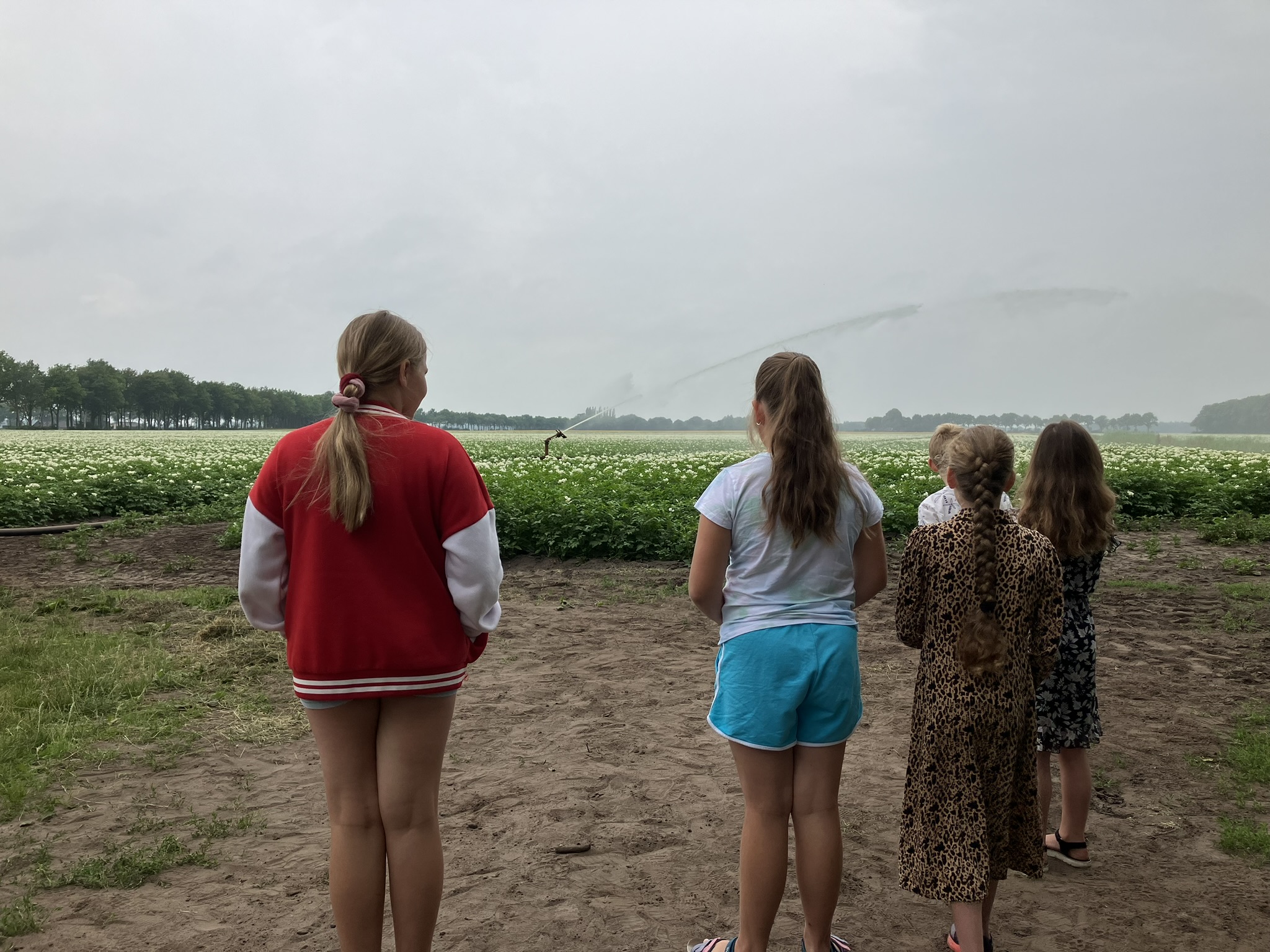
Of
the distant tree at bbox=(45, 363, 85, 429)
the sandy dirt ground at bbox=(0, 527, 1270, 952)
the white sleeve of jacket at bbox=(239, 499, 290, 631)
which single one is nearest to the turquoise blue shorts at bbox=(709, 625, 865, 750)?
the sandy dirt ground at bbox=(0, 527, 1270, 952)

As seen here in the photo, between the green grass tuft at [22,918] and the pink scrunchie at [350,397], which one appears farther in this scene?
the green grass tuft at [22,918]

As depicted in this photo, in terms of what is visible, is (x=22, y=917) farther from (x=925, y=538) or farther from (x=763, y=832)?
(x=925, y=538)

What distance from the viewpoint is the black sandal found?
367 cm

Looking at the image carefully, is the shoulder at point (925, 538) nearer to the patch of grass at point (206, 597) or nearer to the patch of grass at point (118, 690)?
the patch of grass at point (118, 690)

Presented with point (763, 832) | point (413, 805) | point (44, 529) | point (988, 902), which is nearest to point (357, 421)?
point (413, 805)

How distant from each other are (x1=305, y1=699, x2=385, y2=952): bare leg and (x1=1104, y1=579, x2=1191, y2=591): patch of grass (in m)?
9.63

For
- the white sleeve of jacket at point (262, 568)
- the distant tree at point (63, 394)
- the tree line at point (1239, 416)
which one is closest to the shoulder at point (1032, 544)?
the white sleeve of jacket at point (262, 568)

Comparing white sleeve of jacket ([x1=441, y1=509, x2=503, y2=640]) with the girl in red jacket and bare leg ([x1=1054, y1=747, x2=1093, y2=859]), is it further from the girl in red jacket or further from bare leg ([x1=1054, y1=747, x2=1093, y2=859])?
bare leg ([x1=1054, y1=747, x2=1093, y2=859])

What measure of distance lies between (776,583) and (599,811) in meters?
2.23

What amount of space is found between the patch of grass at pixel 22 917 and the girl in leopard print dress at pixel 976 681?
3118 millimetres

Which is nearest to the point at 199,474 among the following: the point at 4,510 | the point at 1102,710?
the point at 4,510

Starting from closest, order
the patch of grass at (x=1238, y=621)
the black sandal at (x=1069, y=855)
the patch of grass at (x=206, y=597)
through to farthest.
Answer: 1. the black sandal at (x=1069, y=855)
2. the patch of grass at (x=1238, y=621)
3. the patch of grass at (x=206, y=597)

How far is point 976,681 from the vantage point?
2.65 m

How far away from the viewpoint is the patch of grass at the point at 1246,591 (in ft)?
→ 30.2
